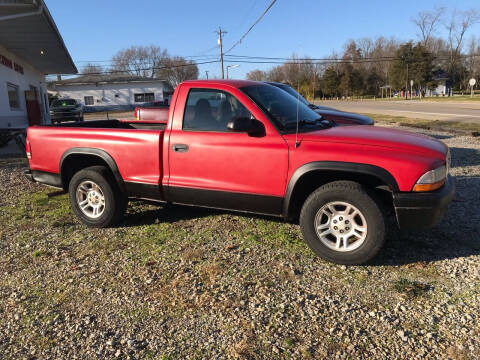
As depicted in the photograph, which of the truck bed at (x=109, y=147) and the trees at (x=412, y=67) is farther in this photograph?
the trees at (x=412, y=67)

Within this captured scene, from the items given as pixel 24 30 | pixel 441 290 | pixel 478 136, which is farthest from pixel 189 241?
pixel 24 30

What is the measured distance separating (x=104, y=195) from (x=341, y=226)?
2.92 m

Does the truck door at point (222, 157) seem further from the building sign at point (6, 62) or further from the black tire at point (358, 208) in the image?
the building sign at point (6, 62)

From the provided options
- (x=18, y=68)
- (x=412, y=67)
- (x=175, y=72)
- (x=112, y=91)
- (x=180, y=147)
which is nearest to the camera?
(x=180, y=147)

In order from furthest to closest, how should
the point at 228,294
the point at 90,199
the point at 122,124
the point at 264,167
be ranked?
the point at 122,124, the point at 90,199, the point at 264,167, the point at 228,294

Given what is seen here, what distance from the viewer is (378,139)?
359 centimetres

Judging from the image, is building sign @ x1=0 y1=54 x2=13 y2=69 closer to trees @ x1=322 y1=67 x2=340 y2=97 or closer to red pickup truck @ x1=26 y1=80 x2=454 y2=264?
red pickup truck @ x1=26 y1=80 x2=454 y2=264

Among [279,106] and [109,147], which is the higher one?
[279,106]

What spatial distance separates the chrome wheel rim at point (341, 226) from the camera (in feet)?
11.8

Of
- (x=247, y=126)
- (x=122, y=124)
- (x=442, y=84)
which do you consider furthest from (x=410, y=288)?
(x=442, y=84)

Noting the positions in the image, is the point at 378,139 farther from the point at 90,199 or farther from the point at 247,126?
the point at 90,199

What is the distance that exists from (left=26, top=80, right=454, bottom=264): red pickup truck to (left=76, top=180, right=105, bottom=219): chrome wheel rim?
0.01m

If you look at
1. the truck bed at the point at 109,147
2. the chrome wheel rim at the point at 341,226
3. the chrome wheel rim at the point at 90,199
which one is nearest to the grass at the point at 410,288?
the chrome wheel rim at the point at 341,226

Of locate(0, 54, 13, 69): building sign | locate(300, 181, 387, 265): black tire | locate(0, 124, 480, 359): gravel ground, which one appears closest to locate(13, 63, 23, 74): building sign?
locate(0, 54, 13, 69): building sign
